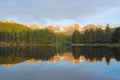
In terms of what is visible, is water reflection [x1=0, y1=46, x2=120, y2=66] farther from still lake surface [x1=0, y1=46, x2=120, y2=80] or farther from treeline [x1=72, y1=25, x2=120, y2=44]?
treeline [x1=72, y1=25, x2=120, y2=44]

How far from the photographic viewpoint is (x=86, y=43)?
17162 cm

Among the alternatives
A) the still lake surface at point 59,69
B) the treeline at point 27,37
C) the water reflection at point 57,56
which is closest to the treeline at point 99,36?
the treeline at point 27,37

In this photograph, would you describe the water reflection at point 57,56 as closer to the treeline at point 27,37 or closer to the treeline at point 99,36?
the treeline at point 99,36

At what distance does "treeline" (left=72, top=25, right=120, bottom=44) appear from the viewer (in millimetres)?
140125

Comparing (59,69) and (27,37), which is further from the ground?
(27,37)

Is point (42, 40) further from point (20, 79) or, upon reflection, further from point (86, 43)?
point (20, 79)

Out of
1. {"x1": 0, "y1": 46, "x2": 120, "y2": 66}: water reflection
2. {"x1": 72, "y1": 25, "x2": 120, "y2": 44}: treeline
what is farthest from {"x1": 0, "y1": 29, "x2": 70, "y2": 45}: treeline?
{"x1": 0, "y1": 46, "x2": 120, "y2": 66}: water reflection

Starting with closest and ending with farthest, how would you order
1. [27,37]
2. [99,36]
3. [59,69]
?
[59,69] → [99,36] → [27,37]

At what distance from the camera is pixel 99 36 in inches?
6314

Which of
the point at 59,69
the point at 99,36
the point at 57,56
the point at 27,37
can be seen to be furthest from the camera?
the point at 27,37

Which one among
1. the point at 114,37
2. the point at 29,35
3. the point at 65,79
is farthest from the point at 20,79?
the point at 29,35

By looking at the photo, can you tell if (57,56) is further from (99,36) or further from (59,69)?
(99,36)

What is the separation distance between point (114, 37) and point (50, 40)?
70.7 m

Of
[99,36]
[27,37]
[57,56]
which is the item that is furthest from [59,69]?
[27,37]
